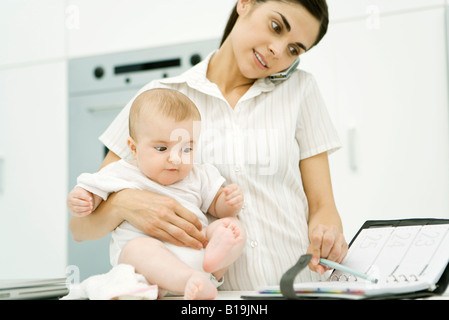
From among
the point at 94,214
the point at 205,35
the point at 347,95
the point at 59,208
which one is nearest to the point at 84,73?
the point at 205,35

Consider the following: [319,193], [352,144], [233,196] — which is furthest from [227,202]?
[352,144]

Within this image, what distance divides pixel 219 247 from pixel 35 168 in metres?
0.88

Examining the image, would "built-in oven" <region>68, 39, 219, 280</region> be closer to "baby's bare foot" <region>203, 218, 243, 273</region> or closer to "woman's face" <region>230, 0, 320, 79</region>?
"woman's face" <region>230, 0, 320, 79</region>

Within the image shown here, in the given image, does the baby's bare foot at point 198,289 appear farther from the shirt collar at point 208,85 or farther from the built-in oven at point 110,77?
the built-in oven at point 110,77

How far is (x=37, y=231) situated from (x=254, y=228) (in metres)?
0.63

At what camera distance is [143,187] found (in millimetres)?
667

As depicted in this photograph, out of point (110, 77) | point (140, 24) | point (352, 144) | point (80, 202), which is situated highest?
point (140, 24)

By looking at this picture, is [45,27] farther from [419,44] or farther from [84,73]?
[419,44]

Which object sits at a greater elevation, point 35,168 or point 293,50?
point 293,50

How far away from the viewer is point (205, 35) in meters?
1.46

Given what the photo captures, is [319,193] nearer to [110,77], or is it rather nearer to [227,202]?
[227,202]

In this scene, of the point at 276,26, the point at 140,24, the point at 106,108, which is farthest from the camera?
the point at 106,108

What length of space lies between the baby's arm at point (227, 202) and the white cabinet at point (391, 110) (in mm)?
487

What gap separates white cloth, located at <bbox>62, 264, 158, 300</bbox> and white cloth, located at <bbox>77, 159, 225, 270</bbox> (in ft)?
0.20
